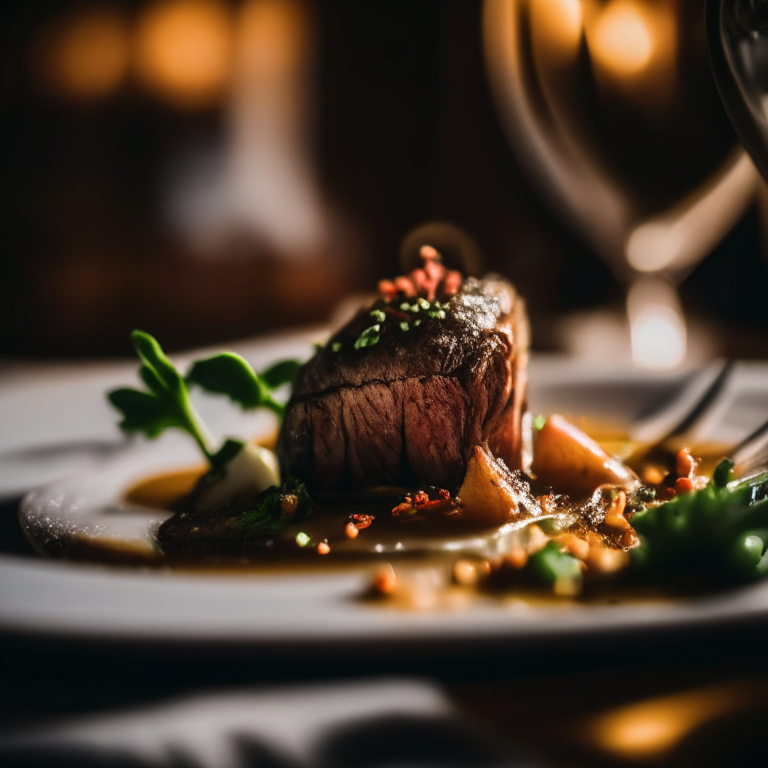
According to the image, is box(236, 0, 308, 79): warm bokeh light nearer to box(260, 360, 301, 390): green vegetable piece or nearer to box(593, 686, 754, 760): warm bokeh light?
box(260, 360, 301, 390): green vegetable piece

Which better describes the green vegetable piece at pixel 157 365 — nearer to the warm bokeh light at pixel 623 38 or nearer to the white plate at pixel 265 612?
the white plate at pixel 265 612

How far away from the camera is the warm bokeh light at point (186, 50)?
5.09m

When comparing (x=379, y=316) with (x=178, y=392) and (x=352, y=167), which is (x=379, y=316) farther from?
(x=352, y=167)

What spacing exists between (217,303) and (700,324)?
2.85 m

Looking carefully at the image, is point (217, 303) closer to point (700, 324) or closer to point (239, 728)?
point (700, 324)

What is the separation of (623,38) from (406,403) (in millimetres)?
1782

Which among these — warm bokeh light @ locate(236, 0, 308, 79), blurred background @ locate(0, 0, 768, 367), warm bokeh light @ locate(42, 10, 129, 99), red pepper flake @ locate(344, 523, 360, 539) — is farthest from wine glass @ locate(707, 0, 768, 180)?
warm bokeh light @ locate(236, 0, 308, 79)

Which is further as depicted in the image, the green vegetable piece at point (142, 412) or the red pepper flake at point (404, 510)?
the green vegetable piece at point (142, 412)

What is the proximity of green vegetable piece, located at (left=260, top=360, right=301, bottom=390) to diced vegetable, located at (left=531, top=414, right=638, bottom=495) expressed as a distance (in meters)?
0.56

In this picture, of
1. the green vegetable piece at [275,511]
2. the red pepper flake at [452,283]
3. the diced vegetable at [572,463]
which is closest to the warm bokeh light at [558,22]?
the red pepper flake at [452,283]

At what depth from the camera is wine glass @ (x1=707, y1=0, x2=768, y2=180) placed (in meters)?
1.65

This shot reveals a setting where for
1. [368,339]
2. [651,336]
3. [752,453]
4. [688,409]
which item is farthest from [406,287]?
[651,336]

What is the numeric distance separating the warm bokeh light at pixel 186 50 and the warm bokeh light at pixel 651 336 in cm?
339

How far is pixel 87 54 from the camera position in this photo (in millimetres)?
4938
